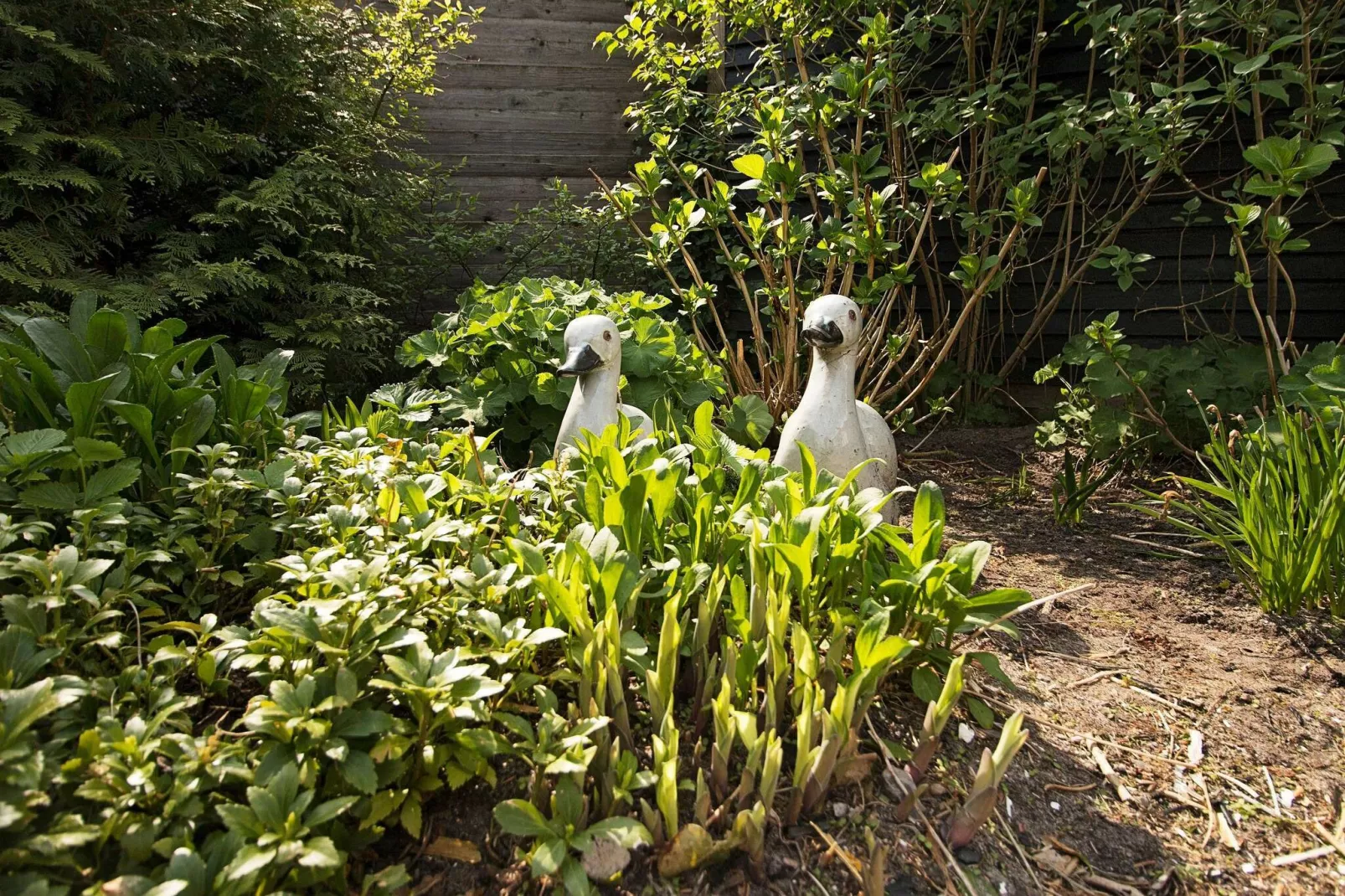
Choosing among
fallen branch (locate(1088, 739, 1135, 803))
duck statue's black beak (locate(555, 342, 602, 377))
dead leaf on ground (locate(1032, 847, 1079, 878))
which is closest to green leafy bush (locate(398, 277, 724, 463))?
duck statue's black beak (locate(555, 342, 602, 377))

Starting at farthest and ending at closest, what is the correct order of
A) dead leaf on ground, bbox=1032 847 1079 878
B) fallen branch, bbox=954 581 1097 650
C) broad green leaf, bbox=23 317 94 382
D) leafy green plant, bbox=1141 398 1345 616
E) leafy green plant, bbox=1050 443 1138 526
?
leafy green plant, bbox=1050 443 1138 526, leafy green plant, bbox=1141 398 1345 616, broad green leaf, bbox=23 317 94 382, fallen branch, bbox=954 581 1097 650, dead leaf on ground, bbox=1032 847 1079 878

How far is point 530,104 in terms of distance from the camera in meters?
5.29

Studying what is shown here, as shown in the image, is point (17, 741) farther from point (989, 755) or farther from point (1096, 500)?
point (1096, 500)

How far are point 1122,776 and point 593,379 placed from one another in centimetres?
157

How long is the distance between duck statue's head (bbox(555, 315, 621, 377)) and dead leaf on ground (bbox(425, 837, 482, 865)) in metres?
1.30

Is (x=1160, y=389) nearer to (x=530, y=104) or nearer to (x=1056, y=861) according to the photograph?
(x=1056, y=861)

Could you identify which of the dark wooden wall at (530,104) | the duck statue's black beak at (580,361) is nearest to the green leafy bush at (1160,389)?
the duck statue's black beak at (580,361)

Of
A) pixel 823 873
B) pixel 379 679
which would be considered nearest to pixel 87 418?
pixel 379 679

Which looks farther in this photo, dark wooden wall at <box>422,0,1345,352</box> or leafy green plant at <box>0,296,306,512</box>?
dark wooden wall at <box>422,0,1345,352</box>

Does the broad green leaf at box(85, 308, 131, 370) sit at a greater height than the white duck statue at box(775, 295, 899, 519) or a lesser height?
greater

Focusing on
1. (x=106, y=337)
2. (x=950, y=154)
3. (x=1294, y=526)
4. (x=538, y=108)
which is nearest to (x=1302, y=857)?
(x=1294, y=526)

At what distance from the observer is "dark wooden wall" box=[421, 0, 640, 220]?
517 cm

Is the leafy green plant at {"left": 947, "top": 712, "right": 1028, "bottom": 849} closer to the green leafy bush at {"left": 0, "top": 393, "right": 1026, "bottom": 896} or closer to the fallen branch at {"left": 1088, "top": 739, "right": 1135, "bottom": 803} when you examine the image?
the green leafy bush at {"left": 0, "top": 393, "right": 1026, "bottom": 896}

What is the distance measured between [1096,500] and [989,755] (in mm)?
2275
